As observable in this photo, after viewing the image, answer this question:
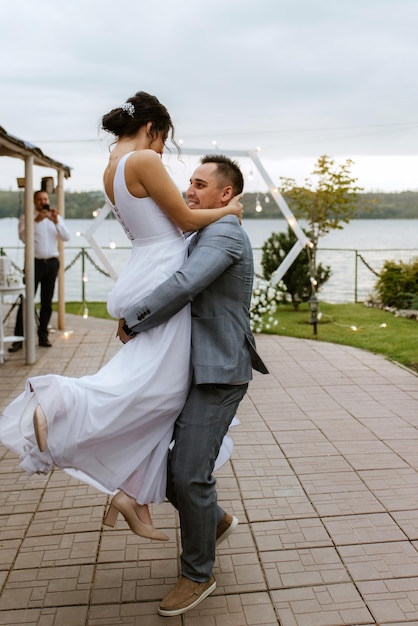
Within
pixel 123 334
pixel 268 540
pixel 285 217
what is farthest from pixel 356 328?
pixel 123 334

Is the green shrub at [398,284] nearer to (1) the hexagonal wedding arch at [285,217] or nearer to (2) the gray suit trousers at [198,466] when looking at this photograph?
(1) the hexagonal wedding arch at [285,217]

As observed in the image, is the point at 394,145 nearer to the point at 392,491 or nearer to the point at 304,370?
the point at 304,370

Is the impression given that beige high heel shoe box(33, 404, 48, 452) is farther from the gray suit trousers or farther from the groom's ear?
the groom's ear

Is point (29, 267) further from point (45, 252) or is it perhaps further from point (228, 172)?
point (228, 172)

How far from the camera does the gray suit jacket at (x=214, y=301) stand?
2689 mm

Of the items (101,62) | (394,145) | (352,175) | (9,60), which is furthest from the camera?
(394,145)

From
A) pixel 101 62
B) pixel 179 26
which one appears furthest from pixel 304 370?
pixel 101 62

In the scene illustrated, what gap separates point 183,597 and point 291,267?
11.2m

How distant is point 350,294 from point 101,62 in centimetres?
923

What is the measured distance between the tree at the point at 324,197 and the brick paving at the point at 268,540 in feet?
25.1

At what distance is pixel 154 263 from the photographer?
2789 millimetres

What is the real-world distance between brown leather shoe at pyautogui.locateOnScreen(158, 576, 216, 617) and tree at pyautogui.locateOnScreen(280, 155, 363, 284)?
410 inches

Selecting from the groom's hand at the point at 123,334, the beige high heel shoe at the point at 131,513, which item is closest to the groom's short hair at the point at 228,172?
the groom's hand at the point at 123,334

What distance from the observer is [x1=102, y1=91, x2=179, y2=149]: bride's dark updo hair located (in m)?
2.79
